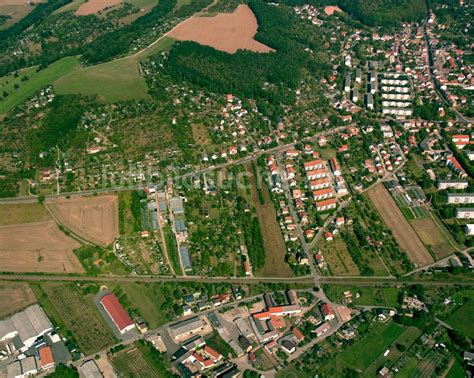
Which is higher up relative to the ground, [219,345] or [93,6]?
[93,6]

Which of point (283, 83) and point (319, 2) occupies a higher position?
point (319, 2)

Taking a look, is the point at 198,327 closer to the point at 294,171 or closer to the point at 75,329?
the point at 75,329

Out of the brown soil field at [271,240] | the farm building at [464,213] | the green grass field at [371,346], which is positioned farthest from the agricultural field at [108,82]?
the green grass field at [371,346]

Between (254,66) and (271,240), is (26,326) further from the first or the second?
(254,66)

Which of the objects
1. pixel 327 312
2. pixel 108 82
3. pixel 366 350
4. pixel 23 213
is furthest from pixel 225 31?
pixel 366 350

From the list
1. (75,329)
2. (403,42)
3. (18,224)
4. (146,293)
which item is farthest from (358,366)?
(403,42)

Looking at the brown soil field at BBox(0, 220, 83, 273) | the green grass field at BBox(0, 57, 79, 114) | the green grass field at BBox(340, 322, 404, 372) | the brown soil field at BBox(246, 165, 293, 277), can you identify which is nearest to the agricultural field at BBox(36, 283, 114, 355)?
the brown soil field at BBox(0, 220, 83, 273)

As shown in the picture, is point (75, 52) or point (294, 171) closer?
point (294, 171)
